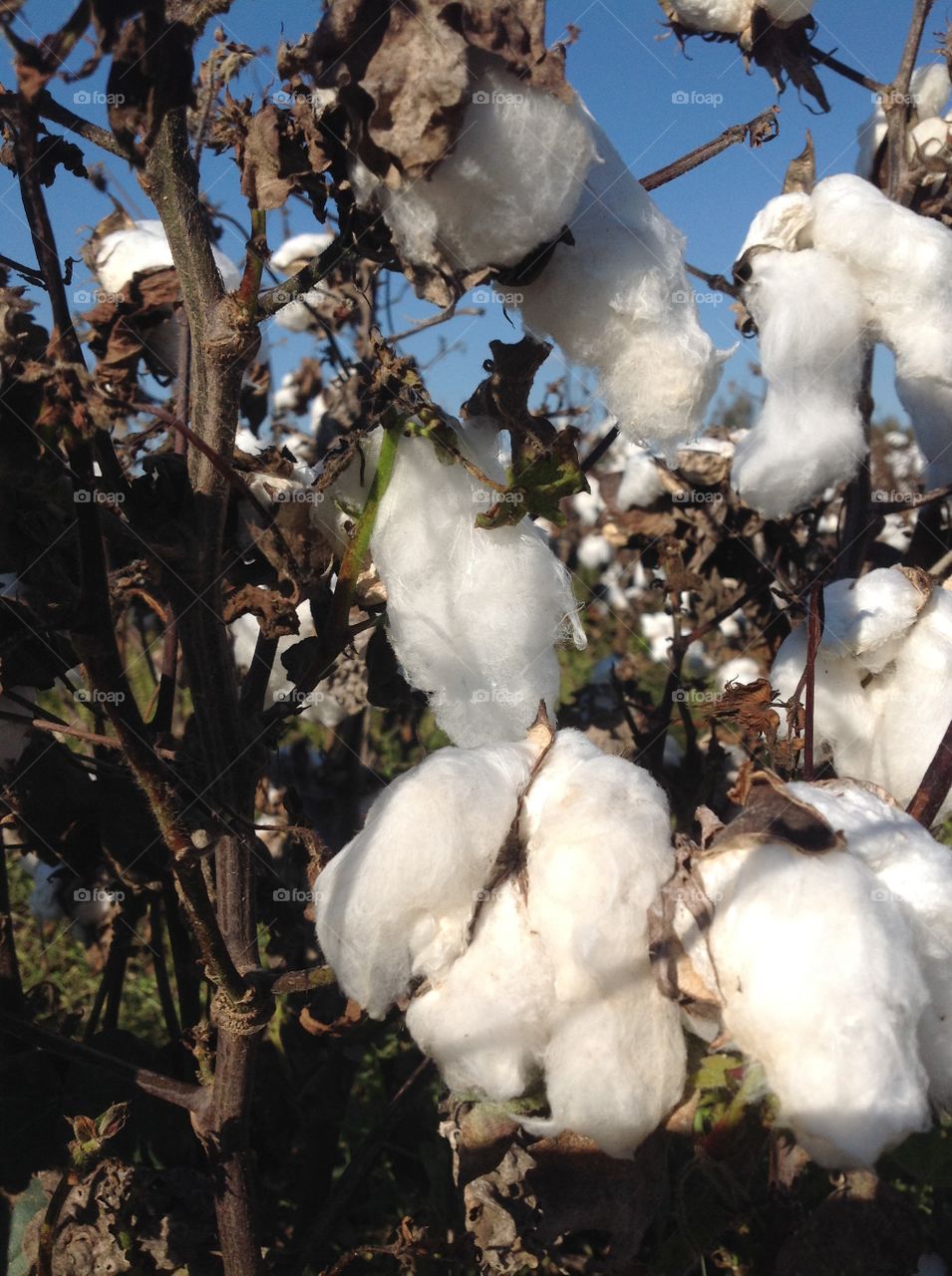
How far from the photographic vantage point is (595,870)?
2.68ft

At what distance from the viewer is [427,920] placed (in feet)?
2.86

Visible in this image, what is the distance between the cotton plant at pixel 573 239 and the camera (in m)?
0.84

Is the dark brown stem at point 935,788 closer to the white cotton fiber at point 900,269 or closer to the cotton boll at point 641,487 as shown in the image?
the white cotton fiber at point 900,269

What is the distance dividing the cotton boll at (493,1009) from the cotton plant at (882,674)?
2.41ft

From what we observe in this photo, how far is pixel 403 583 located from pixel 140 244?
2.66 ft

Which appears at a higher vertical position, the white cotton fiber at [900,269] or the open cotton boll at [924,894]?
the white cotton fiber at [900,269]

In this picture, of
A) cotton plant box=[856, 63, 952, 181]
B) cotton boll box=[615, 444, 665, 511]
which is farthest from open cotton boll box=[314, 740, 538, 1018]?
cotton plant box=[856, 63, 952, 181]

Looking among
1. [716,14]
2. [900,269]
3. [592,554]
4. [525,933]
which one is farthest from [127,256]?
[592,554]

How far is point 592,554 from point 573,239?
20.1 ft

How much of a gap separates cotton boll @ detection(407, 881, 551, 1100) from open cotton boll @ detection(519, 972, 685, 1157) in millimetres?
27

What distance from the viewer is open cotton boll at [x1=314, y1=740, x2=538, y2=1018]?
2.81ft

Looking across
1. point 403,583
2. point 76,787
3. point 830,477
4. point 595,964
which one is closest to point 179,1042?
point 76,787

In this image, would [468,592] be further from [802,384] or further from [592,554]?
[592,554]

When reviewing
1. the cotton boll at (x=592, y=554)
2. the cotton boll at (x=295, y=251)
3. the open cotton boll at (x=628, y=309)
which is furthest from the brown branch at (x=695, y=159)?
the cotton boll at (x=592, y=554)
